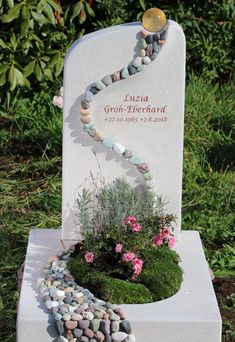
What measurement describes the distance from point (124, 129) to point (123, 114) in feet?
0.23

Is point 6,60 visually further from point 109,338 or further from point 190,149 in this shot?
point 109,338

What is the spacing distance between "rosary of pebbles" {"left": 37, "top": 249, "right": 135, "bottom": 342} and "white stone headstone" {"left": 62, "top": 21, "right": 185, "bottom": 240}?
61 centimetres

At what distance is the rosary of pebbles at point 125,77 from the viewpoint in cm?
417

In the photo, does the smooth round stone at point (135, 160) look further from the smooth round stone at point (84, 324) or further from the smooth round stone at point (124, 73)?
the smooth round stone at point (84, 324)

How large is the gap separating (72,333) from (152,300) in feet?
1.28

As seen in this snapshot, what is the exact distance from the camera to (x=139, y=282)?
3.99 m

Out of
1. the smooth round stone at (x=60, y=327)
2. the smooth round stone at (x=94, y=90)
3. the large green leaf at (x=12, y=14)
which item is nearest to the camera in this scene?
the smooth round stone at (x=60, y=327)

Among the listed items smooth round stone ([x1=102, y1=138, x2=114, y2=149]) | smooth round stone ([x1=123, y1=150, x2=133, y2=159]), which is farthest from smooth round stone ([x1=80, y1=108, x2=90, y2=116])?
smooth round stone ([x1=123, y1=150, x2=133, y2=159])

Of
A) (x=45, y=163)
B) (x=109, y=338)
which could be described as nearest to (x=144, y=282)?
(x=109, y=338)

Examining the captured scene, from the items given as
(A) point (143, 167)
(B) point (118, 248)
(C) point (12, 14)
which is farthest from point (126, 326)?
(C) point (12, 14)

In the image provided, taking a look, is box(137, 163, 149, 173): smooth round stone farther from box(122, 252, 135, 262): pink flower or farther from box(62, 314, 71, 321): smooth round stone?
box(62, 314, 71, 321): smooth round stone

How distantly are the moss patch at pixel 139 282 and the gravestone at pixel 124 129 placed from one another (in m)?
0.06

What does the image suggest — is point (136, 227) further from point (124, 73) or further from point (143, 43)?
point (143, 43)

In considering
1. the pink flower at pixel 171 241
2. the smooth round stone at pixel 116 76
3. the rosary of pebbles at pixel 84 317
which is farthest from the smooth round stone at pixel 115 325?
the smooth round stone at pixel 116 76
